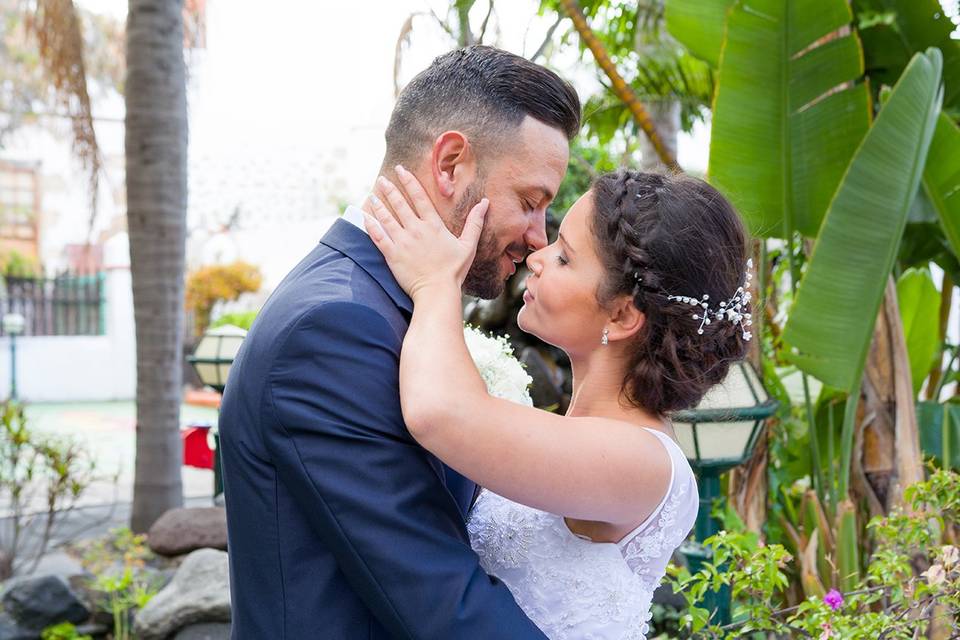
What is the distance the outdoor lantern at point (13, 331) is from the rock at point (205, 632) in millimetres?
14374

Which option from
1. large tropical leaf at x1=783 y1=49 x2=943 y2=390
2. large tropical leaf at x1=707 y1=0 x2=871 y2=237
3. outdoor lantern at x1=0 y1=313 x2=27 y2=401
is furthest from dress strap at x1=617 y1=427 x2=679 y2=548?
outdoor lantern at x1=0 y1=313 x2=27 y2=401

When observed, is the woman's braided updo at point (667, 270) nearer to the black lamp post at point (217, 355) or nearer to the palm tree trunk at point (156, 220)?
the black lamp post at point (217, 355)

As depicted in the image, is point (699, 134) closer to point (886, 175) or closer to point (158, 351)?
point (158, 351)

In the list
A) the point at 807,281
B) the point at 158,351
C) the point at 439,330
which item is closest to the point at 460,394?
the point at 439,330

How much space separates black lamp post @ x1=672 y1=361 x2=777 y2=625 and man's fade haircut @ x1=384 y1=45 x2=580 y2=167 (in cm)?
142

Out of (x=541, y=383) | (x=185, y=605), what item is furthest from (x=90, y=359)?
(x=185, y=605)

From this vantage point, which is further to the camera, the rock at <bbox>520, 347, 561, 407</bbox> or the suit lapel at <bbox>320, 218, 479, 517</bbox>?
the rock at <bbox>520, 347, 561, 407</bbox>

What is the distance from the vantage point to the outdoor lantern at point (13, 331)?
61.7 feet

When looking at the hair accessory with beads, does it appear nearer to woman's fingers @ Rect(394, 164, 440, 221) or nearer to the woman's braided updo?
the woman's braided updo

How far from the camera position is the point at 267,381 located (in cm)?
153

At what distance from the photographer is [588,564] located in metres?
1.86

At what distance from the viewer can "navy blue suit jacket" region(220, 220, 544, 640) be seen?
147 centimetres

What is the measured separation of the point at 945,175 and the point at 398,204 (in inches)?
121

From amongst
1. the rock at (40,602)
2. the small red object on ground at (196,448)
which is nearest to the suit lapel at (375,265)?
the rock at (40,602)
